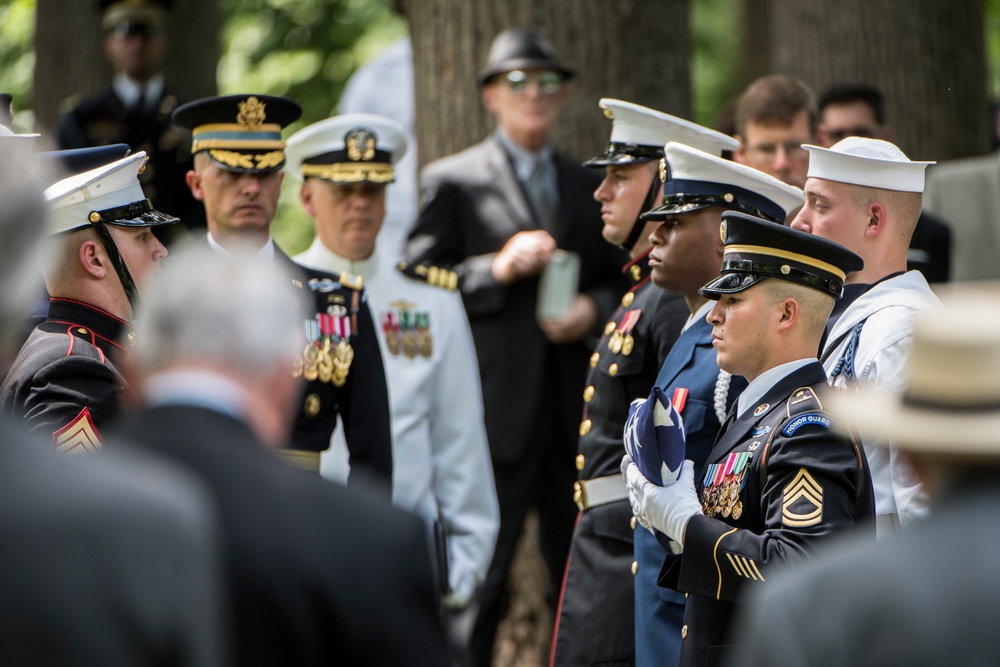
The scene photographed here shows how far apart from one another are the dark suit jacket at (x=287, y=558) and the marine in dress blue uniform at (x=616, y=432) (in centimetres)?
231

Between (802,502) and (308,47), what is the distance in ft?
30.6

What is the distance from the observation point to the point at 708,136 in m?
4.86

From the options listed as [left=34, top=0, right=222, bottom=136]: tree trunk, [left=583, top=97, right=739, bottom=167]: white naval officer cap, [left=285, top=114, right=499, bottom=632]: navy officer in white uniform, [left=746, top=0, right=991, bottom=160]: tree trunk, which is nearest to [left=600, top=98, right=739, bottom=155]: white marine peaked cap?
[left=583, top=97, right=739, bottom=167]: white naval officer cap

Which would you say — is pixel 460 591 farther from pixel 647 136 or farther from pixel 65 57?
pixel 65 57

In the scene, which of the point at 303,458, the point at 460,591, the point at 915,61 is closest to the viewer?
the point at 303,458

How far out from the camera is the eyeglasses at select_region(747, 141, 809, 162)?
239 inches

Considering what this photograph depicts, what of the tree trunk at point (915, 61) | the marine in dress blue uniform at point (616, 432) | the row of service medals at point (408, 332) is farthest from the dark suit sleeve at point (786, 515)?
the tree trunk at point (915, 61)

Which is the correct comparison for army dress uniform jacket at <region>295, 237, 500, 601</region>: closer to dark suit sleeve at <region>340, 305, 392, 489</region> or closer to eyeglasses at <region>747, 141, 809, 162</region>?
dark suit sleeve at <region>340, 305, 392, 489</region>

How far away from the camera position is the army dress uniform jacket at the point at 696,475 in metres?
4.13

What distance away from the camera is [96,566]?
1.87 metres

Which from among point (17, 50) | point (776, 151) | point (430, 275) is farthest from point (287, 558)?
point (17, 50)

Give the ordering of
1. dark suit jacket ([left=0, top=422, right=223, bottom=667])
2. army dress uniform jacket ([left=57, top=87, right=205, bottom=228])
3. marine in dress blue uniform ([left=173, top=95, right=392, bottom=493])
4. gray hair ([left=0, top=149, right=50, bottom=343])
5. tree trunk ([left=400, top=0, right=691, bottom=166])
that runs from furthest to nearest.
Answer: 1. army dress uniform jacket ([left=57, top=87, right=205, bottom=228])
2. tree trunk ([left=400, top=0, right=691, bottom=166])
3. marine in dress blue uniform ([left=173, top=95, right=392, bottom=493])
4. gray hair ([left=0, top=149, right=50, bottom=343])
5. dark suit jacket ([left=0, top=422, right=223, bottom=667])

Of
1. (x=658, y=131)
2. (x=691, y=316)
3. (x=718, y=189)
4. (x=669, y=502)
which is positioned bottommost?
(x=669, y=502)

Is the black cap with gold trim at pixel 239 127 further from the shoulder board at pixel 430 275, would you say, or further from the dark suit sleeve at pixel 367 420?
the shoulder board at pixel 430 275
